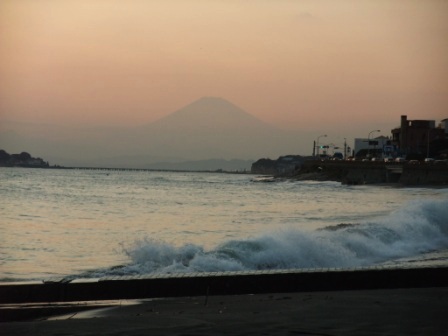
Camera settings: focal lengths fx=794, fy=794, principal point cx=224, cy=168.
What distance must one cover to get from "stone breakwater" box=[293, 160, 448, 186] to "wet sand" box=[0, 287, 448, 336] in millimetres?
89197

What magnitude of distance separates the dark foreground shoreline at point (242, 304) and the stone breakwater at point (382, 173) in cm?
8844

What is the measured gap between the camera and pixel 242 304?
8.37 m

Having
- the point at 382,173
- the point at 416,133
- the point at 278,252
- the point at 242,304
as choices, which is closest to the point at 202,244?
the point at 278,252

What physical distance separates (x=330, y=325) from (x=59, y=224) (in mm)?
23622

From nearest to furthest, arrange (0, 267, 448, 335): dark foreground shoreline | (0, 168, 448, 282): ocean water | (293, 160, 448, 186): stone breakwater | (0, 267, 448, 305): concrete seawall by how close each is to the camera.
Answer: (0, 267, 448, 335): dark foreground shoreline, (0, 267, 448, 305): concrete seawall, (0, 168, 448, 282): ocean water, (293, 160, 448, 186): stone breakwater

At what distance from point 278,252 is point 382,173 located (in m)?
107

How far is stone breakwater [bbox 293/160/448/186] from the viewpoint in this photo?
328ft

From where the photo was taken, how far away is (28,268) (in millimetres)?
16016

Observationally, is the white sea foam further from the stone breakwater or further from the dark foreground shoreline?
the stone breakwater

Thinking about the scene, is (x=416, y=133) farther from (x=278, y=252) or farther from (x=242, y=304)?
(x=242, y=304)

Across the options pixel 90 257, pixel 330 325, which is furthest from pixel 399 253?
pixel 330 325

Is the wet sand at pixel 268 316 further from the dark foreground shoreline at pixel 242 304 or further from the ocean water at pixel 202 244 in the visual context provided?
the ocean water at pixel 202 244

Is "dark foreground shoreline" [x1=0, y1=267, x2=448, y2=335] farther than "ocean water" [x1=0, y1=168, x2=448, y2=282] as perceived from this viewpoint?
No

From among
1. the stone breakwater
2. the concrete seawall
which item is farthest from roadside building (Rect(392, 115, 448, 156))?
the concrete seawall
